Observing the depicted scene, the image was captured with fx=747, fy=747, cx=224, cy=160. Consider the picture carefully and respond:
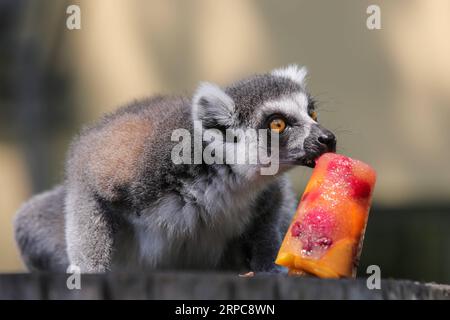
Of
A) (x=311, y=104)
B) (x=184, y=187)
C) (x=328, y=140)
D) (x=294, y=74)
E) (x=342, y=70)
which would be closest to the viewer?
(x=328, y=140)

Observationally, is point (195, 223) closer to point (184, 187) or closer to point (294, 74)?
point (184, 187)

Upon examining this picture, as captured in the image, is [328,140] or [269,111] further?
[269,111]

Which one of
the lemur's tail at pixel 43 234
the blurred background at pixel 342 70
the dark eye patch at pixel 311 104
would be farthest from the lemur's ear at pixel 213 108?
the blurred background at pixel 342 70

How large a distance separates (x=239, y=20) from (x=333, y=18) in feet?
3.85

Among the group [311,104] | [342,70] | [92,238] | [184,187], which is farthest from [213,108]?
[342,70]

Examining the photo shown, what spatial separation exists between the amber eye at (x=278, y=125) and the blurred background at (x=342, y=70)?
3.40 meters

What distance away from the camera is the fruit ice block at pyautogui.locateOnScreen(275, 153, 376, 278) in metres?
3.96

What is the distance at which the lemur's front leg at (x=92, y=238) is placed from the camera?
5176 mm

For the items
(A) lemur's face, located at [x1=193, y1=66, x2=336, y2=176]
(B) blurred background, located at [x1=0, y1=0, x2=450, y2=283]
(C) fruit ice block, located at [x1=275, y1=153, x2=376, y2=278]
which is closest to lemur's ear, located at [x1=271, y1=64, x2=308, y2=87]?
(A) lemur's face, located at [x1=193, y1=66, x2=336, y2=176]

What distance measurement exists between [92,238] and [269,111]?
1515 mm

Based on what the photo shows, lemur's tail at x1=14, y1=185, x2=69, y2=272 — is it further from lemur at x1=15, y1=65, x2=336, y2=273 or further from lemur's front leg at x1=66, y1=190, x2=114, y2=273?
lemur's front leg at x1=66, y1=190, x2=114, y2=273

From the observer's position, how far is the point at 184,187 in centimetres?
502

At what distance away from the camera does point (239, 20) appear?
9375 millimetres

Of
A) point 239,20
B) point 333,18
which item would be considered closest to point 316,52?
point 333,18
